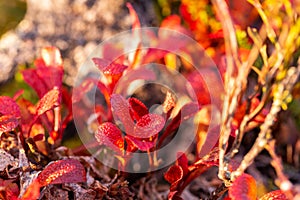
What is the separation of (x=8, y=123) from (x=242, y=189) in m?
0.51

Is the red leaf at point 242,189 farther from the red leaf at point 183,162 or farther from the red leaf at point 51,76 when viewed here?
the red leaf at point 51,76

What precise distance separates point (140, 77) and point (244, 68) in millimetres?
329

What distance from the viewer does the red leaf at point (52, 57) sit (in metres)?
1.22

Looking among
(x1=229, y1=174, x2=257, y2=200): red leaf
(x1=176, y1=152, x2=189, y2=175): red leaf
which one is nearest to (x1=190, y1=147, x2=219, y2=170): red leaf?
(x1=176, y1=152, x2=189, y2=175): red leaf

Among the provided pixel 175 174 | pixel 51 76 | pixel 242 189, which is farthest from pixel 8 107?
pixel 242 189

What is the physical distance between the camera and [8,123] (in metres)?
1.00

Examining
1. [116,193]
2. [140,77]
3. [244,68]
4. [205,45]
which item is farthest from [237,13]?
[116,193]

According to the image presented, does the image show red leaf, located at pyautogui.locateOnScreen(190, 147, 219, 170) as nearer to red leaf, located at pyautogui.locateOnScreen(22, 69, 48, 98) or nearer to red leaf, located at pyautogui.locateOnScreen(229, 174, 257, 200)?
red leaf, located at pyautogui.locateOnScreen(229, 174, 257, 200)

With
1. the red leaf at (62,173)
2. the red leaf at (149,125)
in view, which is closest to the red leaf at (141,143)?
the red leaf at (149,125)

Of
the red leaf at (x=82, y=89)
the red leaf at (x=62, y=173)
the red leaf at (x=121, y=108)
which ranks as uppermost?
the red leaf at (x=121, y=108)

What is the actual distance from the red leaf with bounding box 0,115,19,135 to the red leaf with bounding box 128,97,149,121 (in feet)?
0.84

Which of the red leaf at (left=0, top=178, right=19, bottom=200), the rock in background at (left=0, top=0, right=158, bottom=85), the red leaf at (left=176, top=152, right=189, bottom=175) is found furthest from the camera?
the rock in background at (left=0, top=0, right=158, bottom=85)

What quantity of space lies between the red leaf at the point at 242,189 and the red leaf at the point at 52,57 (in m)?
0.57

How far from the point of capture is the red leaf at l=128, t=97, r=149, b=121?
1.06m
